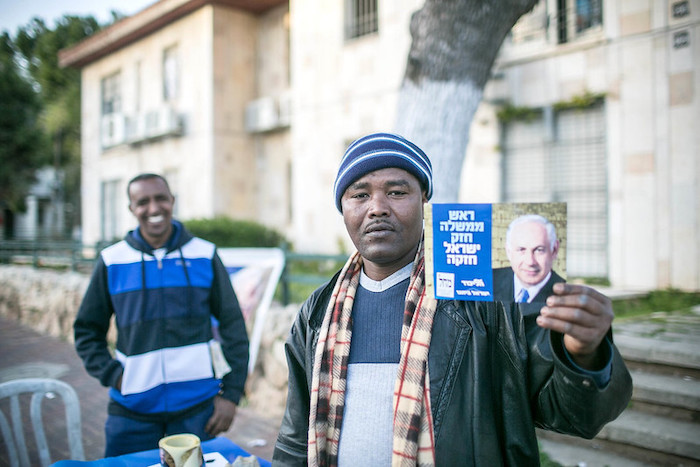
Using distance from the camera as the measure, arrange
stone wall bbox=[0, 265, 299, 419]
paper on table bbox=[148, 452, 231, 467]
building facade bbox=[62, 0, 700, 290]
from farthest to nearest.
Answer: building facade bbox=[62, 0, 700, 290]
stone wall bbox=[0, 265, 299, 419]
paper on table bbox=[148, 452, 231, 467]

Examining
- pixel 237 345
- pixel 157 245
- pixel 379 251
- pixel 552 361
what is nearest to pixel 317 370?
pixel 379 251

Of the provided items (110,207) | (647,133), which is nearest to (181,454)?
(647,133)

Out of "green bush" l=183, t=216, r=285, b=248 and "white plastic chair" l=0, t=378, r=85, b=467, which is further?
"green bush" l=183, t=216, r=285, b=248

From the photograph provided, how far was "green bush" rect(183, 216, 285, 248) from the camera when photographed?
37.4ft

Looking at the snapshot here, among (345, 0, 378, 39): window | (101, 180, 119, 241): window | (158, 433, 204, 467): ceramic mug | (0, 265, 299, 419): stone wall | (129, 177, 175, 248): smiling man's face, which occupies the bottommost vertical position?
(0, 265, 299, 419): stone wall

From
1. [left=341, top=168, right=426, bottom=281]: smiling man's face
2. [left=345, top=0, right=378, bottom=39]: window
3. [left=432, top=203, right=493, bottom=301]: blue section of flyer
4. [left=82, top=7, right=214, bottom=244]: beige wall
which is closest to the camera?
[left=432, top=203, right=493, bottom=301]: blue section of flyer

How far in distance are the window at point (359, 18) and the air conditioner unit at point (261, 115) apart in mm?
3896

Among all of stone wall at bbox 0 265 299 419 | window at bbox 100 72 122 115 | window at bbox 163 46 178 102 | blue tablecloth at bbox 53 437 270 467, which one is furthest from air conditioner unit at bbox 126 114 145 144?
blue tablecloth at bbox 53 437 270 467

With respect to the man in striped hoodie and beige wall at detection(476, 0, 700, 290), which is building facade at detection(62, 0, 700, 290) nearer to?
beige wall at detection(476, 0, 700, 290)

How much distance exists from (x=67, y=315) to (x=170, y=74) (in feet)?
33.1

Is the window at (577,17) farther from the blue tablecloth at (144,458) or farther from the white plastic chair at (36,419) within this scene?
the white plastic chair at (36,419)

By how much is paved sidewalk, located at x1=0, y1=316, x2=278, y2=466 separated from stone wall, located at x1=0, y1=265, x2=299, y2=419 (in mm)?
186

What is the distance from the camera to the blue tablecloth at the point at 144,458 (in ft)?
7.18

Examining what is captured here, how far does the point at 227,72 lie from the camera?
15367mm
